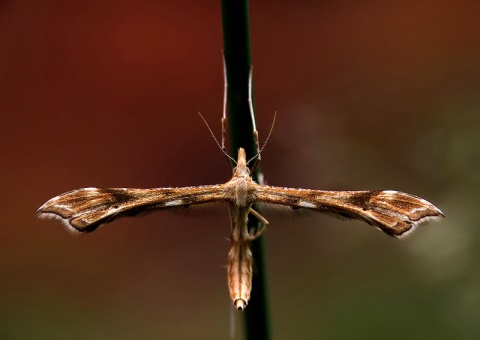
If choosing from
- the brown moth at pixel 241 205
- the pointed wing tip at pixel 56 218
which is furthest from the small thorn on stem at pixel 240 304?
the pointed wing tip at pixel 56 218

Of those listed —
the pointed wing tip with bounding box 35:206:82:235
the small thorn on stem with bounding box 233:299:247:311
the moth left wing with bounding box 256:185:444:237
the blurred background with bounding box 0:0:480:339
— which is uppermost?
the blurred background with bounding box 0:0:480:339

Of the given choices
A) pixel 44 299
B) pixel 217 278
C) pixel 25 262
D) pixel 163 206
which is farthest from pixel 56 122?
pixel 163 206

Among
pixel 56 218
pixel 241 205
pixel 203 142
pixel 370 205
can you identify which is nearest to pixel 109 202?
pixel 56 218

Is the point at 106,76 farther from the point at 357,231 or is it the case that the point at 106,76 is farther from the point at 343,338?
the point at 343,338

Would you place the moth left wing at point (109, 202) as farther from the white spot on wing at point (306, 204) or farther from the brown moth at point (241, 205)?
the white spot on wing at point (306, 204)

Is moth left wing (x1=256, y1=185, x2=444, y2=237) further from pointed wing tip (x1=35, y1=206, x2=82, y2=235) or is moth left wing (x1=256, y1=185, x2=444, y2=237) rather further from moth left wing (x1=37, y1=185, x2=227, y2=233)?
pointed wing tip (x1=35, y1=206, x2=82, y2=235)

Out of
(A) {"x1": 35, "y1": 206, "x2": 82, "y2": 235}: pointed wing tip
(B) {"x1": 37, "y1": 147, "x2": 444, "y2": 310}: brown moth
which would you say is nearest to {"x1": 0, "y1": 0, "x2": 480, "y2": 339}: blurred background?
(B) {"x1": 37, "y1": 147, "x2": 444, "y2": 310}: brown moth

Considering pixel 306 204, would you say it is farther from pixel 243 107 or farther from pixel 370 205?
pixel 243 107
